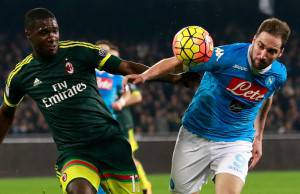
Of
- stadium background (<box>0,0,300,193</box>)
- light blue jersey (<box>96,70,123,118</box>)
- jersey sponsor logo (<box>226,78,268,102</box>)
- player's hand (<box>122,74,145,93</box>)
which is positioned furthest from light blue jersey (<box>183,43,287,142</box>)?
stadium background (<box>0,0,300,193</box>)

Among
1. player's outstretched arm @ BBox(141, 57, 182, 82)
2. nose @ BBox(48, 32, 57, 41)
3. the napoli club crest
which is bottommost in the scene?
the napoli club crest

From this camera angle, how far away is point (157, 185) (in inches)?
496

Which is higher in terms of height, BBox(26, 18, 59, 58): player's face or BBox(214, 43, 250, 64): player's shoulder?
BBox(26, 18, 59, 58): player's face

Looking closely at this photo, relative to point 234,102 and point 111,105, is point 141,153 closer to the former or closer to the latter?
point 111,105

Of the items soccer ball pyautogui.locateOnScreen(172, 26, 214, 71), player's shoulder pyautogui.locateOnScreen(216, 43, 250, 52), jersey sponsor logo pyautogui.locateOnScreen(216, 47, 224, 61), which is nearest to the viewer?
soccer ball pyautogui.locateOnScreen(172, 26, 214, 71)

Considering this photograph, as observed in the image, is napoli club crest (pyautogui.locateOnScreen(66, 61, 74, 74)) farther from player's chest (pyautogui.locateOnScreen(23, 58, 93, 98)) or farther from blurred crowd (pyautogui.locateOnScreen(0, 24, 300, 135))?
blurred crowd (pyautogui.locateOnScreen(0, 24, 300, 135))

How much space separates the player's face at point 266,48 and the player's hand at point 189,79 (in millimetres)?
502

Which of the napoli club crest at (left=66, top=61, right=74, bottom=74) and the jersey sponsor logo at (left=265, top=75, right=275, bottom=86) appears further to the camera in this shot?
the jersey sponsor logo at (left=265, top=75, right=275, bottom=86)

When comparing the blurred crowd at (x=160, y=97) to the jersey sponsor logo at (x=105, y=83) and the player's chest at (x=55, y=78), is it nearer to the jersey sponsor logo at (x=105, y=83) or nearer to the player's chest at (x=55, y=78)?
the jersey sponsor logo at (x=105, y=83)

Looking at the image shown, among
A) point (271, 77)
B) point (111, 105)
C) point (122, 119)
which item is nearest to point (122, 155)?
point (271, 77)

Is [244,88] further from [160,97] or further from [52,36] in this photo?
[160,97]

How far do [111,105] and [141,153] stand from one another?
3.97 meters

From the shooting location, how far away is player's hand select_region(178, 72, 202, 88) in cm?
621

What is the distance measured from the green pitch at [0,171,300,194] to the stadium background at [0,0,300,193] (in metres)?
0.43
